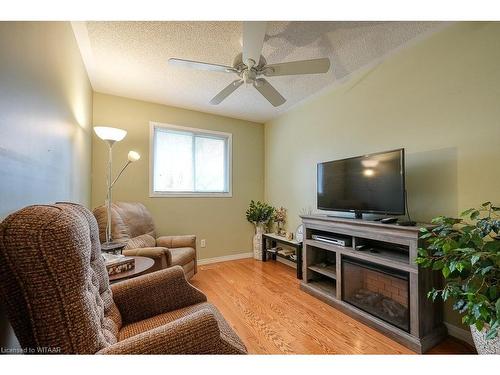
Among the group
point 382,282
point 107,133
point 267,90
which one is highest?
point 267,90

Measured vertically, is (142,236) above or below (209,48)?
below

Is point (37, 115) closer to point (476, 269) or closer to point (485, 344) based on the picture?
point (476, 269)

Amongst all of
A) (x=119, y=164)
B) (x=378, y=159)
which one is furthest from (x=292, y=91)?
(x=119, y=164)

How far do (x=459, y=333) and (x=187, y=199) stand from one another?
3.21 metres

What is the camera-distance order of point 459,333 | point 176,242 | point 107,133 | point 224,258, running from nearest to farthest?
point 459,333
point 107,133
point 176,242
point 224,258

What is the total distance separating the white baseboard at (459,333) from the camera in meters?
1.61

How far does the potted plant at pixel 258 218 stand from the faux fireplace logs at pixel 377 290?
1.72 m

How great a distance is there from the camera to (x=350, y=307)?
6.64 feet

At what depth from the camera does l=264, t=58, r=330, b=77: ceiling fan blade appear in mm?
1646

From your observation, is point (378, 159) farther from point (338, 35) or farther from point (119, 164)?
point (119, 164)

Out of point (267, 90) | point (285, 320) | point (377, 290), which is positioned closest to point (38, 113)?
point (267, 90)

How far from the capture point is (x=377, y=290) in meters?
1.94

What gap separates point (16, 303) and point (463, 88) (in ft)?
8.96

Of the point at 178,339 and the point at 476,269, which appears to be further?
the point at 476,269
